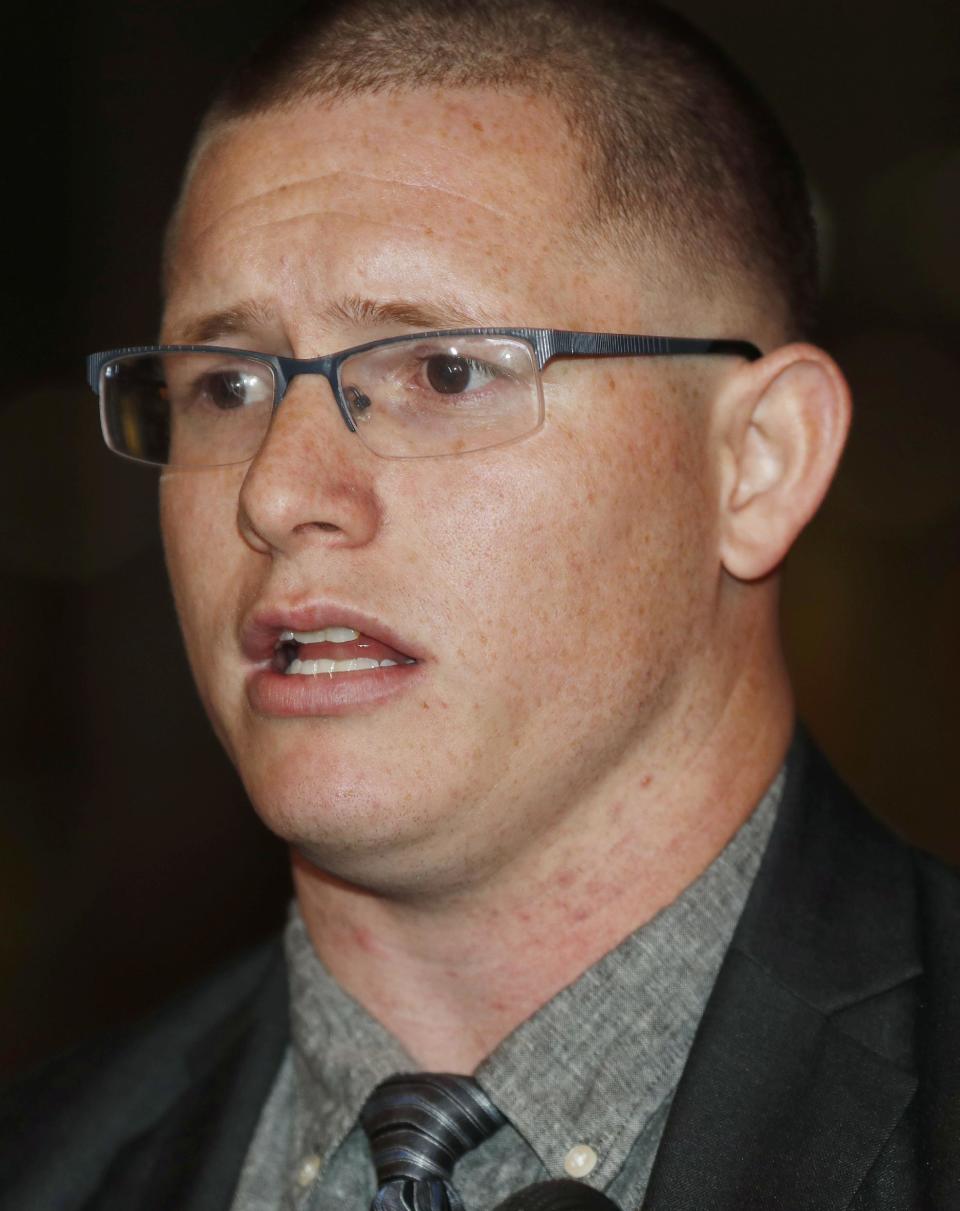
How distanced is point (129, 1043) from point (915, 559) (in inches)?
216

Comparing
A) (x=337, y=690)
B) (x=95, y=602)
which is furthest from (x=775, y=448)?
(x=95, y=602)

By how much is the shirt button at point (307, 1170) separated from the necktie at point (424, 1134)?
0.10 m

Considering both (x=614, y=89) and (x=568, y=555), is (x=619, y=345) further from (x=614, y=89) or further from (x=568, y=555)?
(x=614, y=89)

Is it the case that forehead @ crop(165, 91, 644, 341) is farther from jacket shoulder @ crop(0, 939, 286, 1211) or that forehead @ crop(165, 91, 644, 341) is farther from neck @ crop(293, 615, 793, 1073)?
jacket shoulder @ crop(0, 939, 286, 1211)

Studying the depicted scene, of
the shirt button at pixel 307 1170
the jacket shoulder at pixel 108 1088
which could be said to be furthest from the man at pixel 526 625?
the jacket shoulder at pixel 108 1088

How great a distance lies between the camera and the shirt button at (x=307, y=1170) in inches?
69.4

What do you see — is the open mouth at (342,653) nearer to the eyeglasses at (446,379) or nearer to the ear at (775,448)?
the eyeglasses at (446,379)

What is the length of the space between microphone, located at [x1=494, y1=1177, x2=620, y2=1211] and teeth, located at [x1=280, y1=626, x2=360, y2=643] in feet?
2.03

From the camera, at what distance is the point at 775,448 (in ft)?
6.03

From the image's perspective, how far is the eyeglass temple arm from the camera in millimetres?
1634

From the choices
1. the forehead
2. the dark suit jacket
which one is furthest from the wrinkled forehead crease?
the dark suit jacket

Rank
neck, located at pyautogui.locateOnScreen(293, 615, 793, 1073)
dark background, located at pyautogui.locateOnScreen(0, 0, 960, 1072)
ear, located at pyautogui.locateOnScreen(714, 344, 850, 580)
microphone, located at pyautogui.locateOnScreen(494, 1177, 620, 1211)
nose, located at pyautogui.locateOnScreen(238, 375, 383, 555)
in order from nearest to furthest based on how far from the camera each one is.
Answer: microphone, located at pyautogui.locateOnScreen(494, 1177, 620, 1211), nose, located at pyautogui.locateOnScreen(238, 375, 383, 555), neck, located at pyautogui.locateOnScreen(293, 615, 793, 1073), ear, located at pyautogui.locateOnScreen(714, 344, 850, 580), dark background, located at pyautogui.locateOnScreen(0, 0, 960, 1072)

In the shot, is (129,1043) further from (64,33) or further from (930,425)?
(930,425)

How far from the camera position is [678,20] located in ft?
6.56
